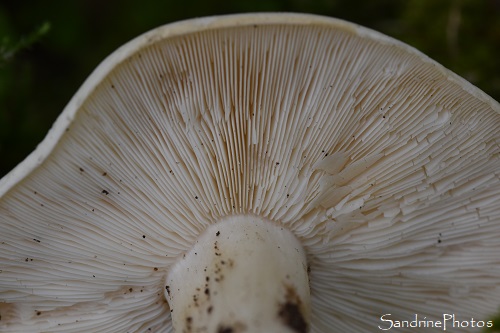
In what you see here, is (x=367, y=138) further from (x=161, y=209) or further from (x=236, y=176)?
(x=161, y=209)

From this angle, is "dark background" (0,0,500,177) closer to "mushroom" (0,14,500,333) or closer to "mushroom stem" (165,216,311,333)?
"mushroom" (0,14,500,333)

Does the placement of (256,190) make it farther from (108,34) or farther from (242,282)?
(108,34)

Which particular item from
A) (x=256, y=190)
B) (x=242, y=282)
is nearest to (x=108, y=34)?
(x=256, y=190)

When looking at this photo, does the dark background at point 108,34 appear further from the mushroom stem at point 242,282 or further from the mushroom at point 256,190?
the mushroom stem at point 242,282

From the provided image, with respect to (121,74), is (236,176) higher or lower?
lower

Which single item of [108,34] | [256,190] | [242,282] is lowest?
[242,282]

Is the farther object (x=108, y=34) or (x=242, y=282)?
(x=108, y=34)

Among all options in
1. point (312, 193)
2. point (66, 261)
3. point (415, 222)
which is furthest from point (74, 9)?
point (415, 222)
